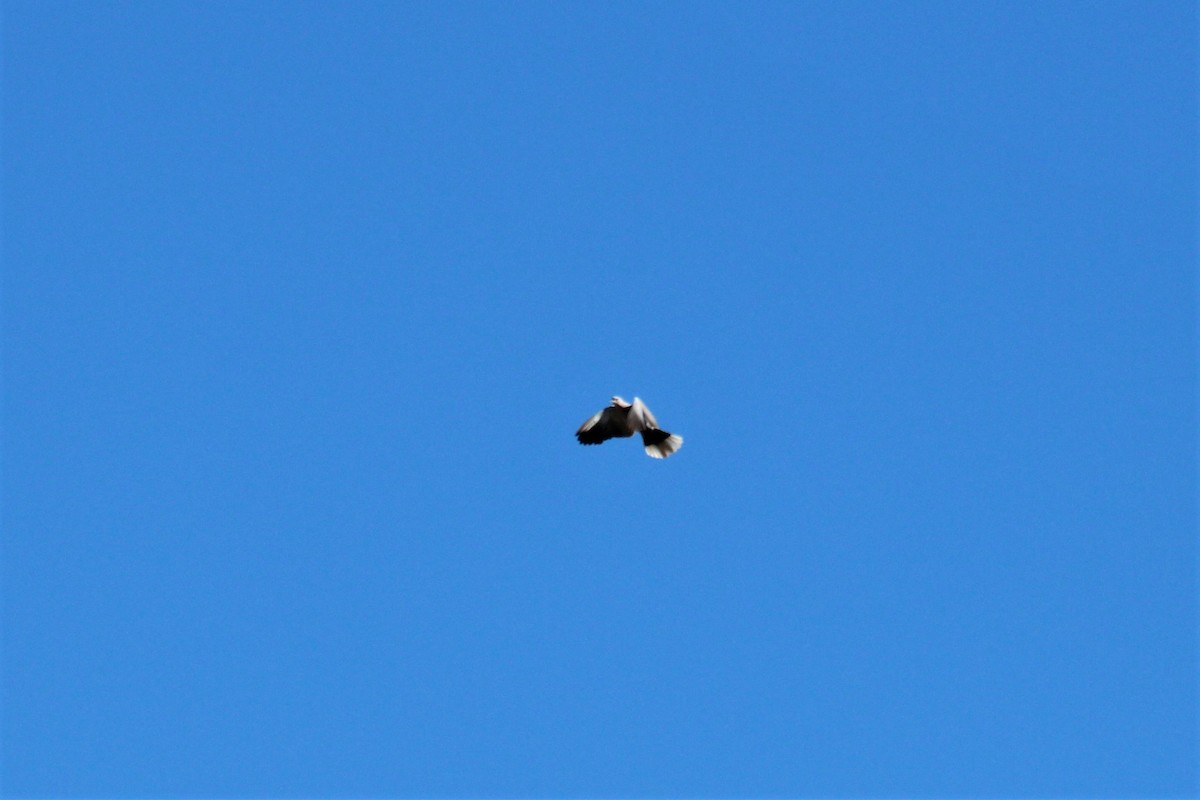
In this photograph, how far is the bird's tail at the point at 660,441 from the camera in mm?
51688

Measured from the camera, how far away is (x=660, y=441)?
51875 mm

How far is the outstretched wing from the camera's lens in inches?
2025

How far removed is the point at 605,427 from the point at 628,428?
0.50 meters

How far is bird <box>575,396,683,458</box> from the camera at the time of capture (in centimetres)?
5138

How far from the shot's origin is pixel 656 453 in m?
51.5

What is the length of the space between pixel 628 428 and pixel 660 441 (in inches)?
32.6

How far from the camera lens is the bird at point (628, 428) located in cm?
5138

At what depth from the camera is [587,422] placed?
2034 inches

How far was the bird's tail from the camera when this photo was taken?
170 ft

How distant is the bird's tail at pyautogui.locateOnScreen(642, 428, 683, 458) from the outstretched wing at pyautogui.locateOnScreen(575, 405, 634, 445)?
391 millimetres

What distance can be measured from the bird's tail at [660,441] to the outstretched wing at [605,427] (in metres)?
0.39

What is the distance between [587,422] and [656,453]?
163 centimetres

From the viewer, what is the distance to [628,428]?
5153 centimetres

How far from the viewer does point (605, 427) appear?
2031 inches
